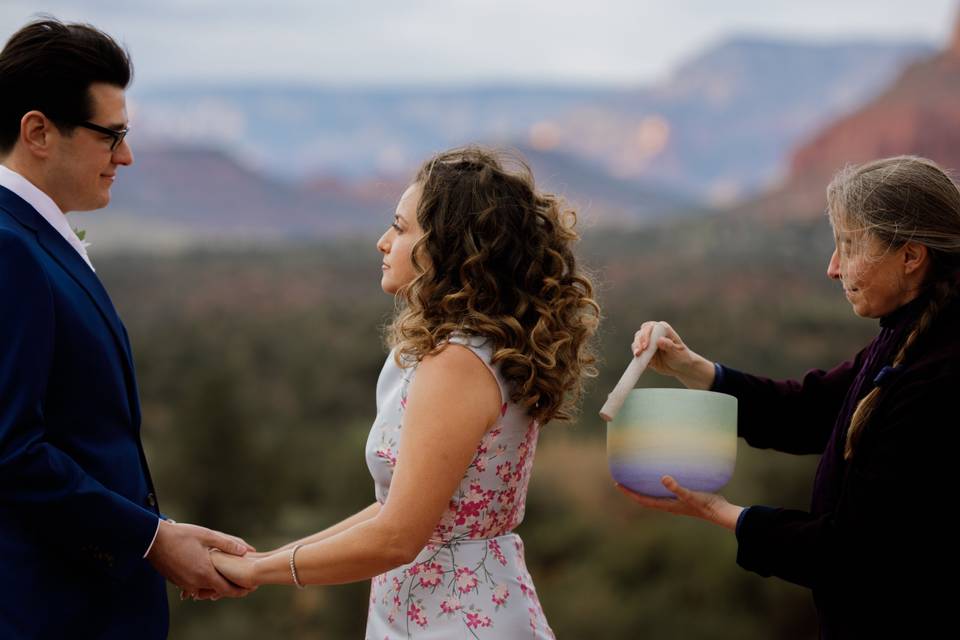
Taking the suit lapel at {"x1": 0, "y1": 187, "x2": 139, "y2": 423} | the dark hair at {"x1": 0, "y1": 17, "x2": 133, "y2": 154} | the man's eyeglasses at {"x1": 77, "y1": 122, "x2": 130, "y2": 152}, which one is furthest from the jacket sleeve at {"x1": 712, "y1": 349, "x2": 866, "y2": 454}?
the dark hair at {"x1": 0, "y1": 17, "x2": 133, "y2": 154}

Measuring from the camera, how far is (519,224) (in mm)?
2395

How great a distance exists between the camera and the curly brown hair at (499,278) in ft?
7.62

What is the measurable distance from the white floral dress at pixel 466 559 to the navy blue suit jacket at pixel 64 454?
1.69 ft

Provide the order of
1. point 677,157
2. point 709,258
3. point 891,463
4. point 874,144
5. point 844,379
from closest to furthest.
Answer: point 891,463 → point 844,379 → point 709,258 → point 874,144 → point 677,157

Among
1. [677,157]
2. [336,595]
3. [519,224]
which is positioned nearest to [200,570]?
[519,224]

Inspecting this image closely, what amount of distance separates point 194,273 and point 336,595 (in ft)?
125

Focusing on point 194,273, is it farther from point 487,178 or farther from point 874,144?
point 487,178

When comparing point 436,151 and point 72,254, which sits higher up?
point 436,151

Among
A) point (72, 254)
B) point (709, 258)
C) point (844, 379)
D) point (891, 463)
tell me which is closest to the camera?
point (891, 463)

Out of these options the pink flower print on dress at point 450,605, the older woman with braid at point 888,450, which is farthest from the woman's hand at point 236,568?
the older woman with braid at point 888,450

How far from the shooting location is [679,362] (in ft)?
9.04

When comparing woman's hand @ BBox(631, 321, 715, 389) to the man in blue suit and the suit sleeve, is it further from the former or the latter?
the suit sleeve

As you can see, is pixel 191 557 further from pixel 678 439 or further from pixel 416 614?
pixel 678 439

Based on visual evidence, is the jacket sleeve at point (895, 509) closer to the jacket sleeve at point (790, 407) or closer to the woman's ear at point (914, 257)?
the woman's ear at point (914, 257)
